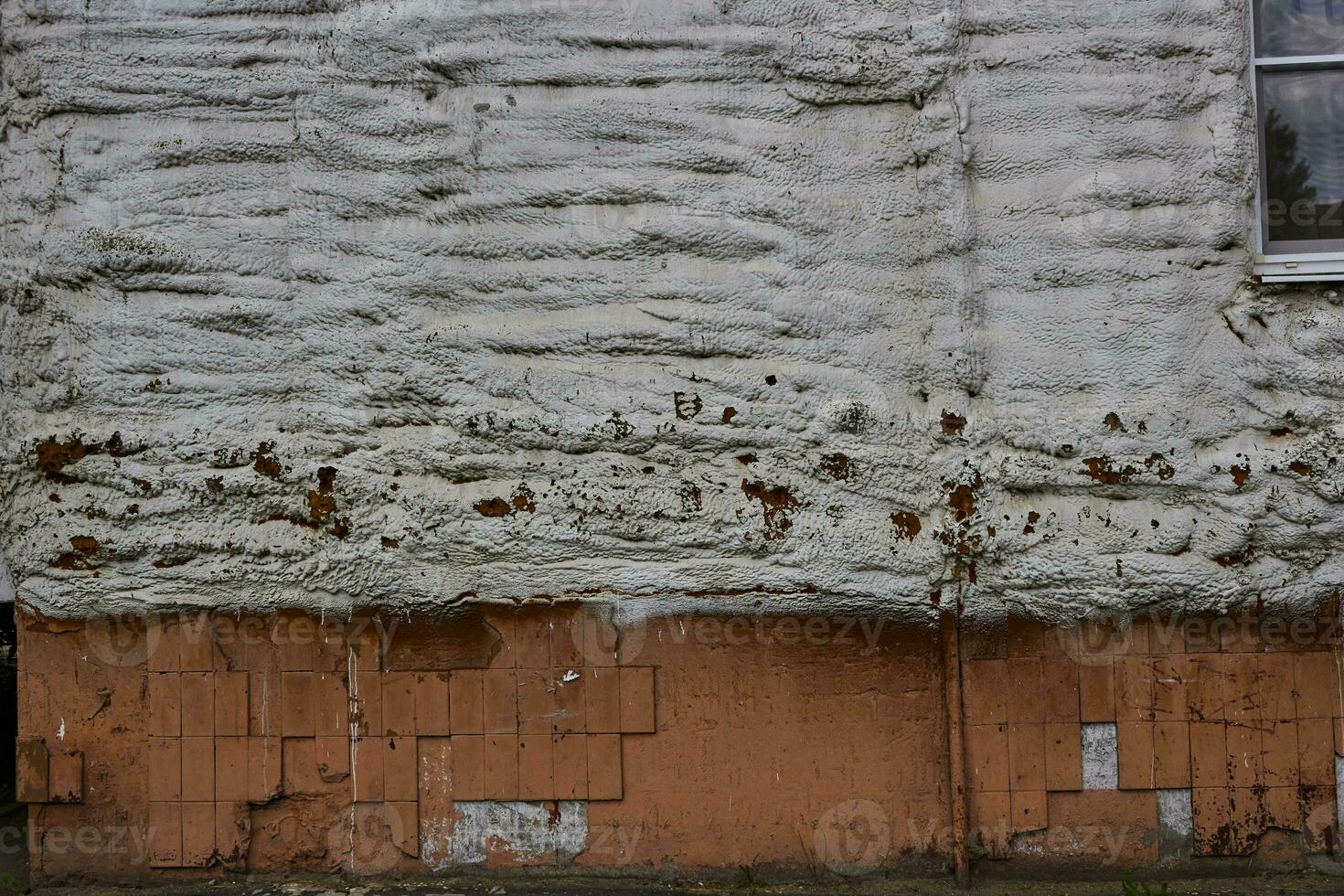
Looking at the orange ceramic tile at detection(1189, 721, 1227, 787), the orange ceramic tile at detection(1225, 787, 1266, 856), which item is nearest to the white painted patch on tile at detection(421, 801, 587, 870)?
the orange ceramic tile at detection(1189, 721, 1227, 787)

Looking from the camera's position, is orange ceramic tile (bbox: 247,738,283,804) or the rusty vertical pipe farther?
orange ceramic tile (bbox: 247,738,283,804)

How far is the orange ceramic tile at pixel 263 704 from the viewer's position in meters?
3.66

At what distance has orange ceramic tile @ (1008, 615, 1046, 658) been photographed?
11.8 ft

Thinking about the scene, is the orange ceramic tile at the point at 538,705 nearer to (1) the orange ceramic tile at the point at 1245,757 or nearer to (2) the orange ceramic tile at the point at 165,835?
(2) the orange ceramic tile at the point at 165,835

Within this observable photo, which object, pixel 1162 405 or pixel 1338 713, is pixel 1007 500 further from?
pixel 1338 713

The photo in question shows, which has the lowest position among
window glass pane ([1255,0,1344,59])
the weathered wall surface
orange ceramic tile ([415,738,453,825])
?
orange ceramic tile ([415,738,453,825])

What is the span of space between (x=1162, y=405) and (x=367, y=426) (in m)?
3.04

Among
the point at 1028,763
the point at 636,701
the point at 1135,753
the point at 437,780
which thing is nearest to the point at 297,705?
the point at 437,780

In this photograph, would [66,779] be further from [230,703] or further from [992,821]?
[992,821]

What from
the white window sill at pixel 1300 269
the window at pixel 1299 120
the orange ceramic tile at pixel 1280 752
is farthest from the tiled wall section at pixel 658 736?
the window at pixel 1299 120

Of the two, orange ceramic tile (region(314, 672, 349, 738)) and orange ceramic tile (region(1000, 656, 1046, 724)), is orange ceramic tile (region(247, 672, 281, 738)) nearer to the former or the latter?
orange ceramic tile (region(314, 672, 349, 738))

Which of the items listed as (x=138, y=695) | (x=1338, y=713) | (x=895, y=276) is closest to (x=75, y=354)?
(x=138, y=695)

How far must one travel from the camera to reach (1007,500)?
356 cm

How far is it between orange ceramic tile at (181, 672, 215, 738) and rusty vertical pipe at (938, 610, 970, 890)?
2863 mm
